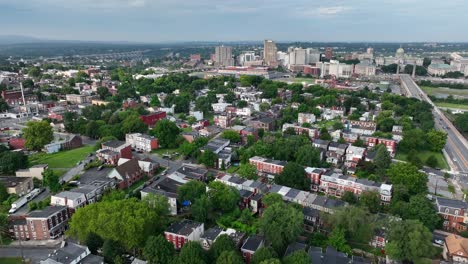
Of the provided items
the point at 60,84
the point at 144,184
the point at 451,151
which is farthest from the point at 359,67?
the point at 144,184

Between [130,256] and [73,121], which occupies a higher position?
[73,121]

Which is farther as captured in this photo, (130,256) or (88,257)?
(130,256)

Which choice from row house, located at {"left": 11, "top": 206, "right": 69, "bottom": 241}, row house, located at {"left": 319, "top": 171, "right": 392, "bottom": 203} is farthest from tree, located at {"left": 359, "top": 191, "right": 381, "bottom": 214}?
row house, located at {"left": 11, "top": 206, "right": 69, "bottom": 241}

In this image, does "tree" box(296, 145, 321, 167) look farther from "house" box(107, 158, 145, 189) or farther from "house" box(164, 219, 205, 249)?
"house" box(107, 158, 145, 189)

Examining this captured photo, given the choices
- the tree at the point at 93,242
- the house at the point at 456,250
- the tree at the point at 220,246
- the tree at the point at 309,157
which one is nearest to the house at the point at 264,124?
the tree at the point at 309,157

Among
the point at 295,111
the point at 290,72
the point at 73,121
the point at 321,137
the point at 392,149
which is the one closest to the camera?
the point at 392,149

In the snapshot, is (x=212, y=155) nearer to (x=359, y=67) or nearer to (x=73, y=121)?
(x=73, y=121)

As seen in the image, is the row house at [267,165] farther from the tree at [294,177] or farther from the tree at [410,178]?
the tree at [410,178]

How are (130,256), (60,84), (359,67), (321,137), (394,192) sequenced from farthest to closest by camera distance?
(359,67), (60,84), (321,137), (394,192), (130,256)
